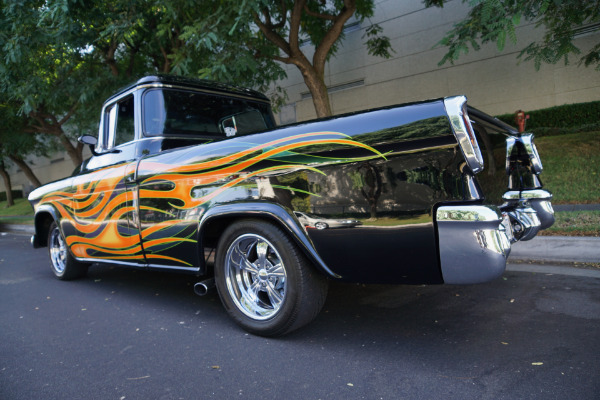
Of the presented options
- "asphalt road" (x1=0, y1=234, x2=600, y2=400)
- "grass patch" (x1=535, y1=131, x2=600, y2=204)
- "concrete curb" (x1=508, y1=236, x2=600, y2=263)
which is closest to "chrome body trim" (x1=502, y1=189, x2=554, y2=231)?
"asphalt road" (x1=0, y1=234, x2=600, y2=400)

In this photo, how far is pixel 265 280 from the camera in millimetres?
3000

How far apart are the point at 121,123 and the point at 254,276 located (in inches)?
86.1

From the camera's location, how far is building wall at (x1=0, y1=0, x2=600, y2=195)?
11398 millimetres

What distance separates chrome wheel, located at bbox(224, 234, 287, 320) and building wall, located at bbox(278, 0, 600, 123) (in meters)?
11.5

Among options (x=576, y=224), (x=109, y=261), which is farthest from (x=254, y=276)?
(x=576, y=224)

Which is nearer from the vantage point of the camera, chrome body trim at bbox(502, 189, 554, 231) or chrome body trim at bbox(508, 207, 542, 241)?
chrome body trim at bbox(508, 207, 542, 241)

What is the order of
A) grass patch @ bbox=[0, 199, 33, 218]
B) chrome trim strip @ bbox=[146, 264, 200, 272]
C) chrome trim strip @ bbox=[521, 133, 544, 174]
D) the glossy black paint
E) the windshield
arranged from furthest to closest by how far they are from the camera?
grass patch @ bbox=[0, 199, 33, 218]
the windshield
chrome trim strip @ bbox=[521, 133, 544, 174]
chrome trim strip @ bbox=[146, 264, 200, 272]
the glossy black paint

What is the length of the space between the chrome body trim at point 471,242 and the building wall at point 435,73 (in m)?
11.4

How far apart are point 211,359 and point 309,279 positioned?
830 mm

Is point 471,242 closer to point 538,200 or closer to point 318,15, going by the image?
point 538,200

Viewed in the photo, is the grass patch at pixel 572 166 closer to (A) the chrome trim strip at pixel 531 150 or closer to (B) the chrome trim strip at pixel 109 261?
(A) the chrome trim strip at pixel 531 150

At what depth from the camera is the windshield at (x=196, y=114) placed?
147 inches

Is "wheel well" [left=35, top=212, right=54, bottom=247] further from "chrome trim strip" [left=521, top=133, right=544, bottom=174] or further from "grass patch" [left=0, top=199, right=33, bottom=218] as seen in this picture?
"grass patch" [left=0, top=199, right=33, bottom=218]

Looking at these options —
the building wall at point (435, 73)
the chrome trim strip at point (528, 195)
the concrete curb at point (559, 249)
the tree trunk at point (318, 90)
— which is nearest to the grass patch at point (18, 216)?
the tree trunk at point (318, 90)
